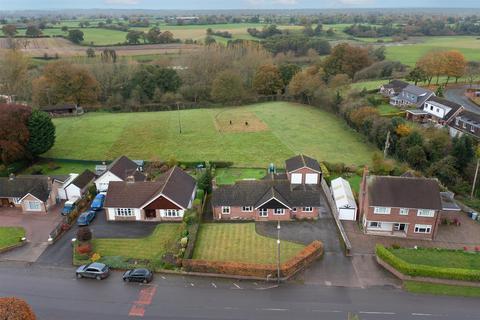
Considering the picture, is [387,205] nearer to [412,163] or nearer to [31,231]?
[412,163]

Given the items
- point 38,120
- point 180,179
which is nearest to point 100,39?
point 38,120

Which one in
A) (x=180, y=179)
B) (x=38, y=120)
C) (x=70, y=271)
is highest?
(x=38, y=120)

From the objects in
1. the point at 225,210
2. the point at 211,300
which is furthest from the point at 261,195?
the point at 211,300

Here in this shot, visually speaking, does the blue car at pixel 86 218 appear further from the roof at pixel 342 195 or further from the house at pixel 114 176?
the roof at pixel 342 195

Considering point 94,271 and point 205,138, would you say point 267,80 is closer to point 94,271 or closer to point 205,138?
point 205,138

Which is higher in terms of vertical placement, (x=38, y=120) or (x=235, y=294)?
(x=38, y=120)

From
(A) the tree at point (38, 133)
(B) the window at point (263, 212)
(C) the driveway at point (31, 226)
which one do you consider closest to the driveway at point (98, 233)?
(C) the driveway at point (31, 226)
